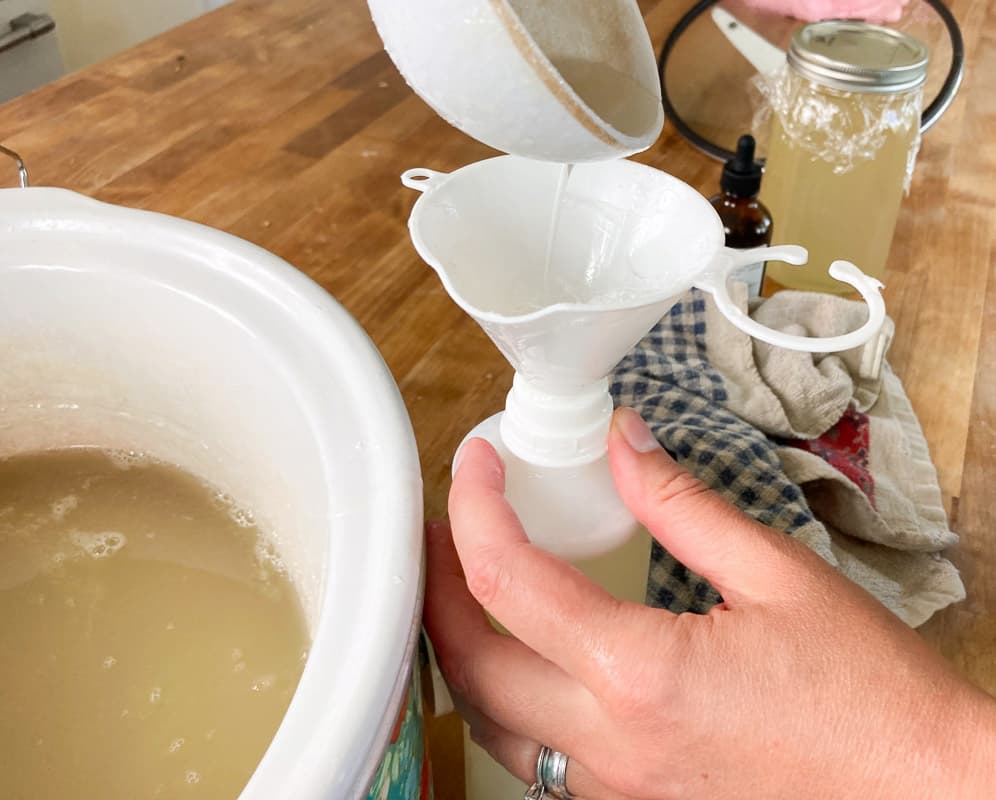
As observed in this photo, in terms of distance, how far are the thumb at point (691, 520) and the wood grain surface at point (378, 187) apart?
21cm

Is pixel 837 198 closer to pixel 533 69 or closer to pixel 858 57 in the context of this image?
pixel 858 57

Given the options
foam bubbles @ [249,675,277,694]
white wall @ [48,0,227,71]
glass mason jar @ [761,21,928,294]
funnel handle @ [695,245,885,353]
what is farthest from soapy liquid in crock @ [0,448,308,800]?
white wall @ [48,0,227,71]

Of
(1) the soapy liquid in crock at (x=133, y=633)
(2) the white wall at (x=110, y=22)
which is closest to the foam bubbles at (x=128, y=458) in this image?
(1) the soapy liquid in crock at (x=133, y=633)

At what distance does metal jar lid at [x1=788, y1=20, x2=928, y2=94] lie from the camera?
684 mm

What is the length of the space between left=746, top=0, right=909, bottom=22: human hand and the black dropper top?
443mm

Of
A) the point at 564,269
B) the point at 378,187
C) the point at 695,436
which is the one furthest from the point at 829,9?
the point at 564,269

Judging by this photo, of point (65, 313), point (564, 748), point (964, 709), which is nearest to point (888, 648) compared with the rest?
point (964, 709)

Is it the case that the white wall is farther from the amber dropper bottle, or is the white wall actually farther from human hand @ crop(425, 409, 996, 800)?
human hand @ crop(425, 409, 996, 800)

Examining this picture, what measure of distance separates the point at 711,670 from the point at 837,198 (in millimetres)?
528

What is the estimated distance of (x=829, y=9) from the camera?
3.44ft

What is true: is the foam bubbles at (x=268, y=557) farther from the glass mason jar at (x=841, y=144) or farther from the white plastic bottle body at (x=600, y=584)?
the glass mason jar at (x=841, y=144)

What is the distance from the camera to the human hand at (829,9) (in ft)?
3.40

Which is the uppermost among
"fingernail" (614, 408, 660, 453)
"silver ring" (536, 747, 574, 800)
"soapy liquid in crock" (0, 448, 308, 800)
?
"fingernail" (614, 408, 660, 453)

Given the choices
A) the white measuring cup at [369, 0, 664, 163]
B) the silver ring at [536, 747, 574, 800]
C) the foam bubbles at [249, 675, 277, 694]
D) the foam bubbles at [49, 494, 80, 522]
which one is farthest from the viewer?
the foam bubbles at [49, 494, 80, 522]
